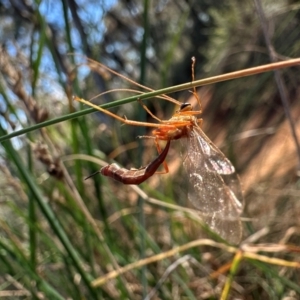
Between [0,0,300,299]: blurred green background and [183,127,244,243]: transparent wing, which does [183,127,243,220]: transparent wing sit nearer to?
[183,127,244,243]: transparent wing

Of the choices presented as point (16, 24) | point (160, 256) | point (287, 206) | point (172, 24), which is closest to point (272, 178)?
point (287, 206)

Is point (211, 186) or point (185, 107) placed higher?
point (185, 107)

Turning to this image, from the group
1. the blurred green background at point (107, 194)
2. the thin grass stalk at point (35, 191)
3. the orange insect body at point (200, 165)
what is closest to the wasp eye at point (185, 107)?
the orange insect body at point (200, 165)

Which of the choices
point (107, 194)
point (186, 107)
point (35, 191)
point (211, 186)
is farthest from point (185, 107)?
point (107, 194)

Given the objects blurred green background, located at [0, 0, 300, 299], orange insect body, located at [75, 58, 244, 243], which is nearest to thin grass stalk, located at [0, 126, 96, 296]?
blurred green background, located at [0, 0, 300, 299]

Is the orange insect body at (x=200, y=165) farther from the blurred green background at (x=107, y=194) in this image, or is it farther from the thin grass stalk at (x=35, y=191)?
the thin grass stalk at (x=35, y=191)

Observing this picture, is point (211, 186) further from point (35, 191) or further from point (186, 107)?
point (35, 191)

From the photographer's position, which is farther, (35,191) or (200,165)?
(35,191)

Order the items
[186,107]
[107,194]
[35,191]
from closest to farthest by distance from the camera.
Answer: [186,107] → [35,191] → [107,194]
